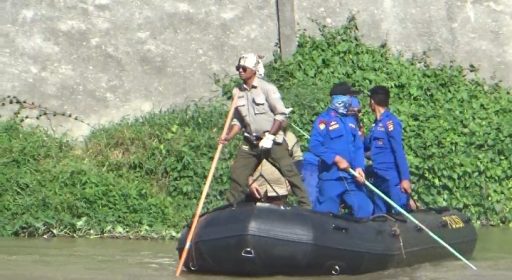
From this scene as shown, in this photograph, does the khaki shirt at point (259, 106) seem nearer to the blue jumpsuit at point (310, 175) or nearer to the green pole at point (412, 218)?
the blue jumpsuit at point (310, 175)

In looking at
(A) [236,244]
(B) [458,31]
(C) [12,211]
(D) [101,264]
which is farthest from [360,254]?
(B) [458,31]

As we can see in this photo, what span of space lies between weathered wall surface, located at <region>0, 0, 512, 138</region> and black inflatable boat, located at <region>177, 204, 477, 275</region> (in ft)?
14.1

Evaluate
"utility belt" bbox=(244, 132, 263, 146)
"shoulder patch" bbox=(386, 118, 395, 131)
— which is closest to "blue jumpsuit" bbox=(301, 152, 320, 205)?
"utility belt" bbox=(244, 132, 263, 146)

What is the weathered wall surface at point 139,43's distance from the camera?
12.9 meters

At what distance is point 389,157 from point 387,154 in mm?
32

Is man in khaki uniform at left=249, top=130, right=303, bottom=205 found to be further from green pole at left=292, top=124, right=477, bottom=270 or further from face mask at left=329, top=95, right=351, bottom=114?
green pole at left=292, top=124, right=477, bottom=270

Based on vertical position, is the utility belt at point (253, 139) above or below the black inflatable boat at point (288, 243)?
above

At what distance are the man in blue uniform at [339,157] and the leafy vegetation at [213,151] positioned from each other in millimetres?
2107

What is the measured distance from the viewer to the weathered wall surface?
12.9 metres

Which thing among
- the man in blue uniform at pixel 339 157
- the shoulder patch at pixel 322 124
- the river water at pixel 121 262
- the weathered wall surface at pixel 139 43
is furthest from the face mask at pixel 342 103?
the weathered wall surface at pixel 139 43

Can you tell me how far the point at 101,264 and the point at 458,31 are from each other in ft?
22.2

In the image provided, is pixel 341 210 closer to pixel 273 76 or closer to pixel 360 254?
pixel 360 254

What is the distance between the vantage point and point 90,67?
13.1 metres

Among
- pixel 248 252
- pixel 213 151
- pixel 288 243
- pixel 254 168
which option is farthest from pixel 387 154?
pixel 213 151
